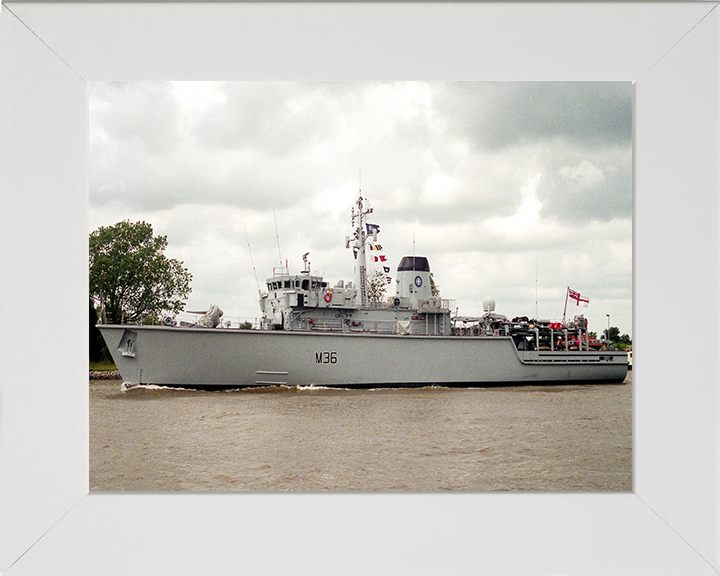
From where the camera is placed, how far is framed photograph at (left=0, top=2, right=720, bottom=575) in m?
2.10

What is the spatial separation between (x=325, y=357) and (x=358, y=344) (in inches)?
23.6

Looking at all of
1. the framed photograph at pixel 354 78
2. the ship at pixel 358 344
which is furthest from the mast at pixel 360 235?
the framed photograph at pixel 354 78

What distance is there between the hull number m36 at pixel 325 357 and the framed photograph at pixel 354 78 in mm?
7531

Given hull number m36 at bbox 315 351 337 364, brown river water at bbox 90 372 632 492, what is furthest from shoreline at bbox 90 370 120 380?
hull number m36 at bbox 315 351 337 364

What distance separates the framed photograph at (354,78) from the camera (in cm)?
210

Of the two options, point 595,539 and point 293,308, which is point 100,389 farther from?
point 595,539

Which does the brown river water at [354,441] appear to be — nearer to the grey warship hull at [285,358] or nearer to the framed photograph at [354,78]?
the grey warship hull at [285,358]

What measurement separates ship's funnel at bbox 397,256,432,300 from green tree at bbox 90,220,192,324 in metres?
4.44

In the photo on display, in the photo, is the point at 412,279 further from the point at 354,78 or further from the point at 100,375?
the point at 354,78

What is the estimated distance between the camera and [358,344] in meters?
10.6

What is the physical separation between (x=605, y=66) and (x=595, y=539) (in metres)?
1.86

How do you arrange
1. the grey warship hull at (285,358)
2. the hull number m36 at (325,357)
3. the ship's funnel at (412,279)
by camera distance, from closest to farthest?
the grey warship hull at (285,358) < the hull number m36 at (325,357) < the ship's funnel at (412,279)

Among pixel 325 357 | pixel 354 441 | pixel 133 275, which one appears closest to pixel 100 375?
pixel 133 275

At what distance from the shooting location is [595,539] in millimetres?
2418
